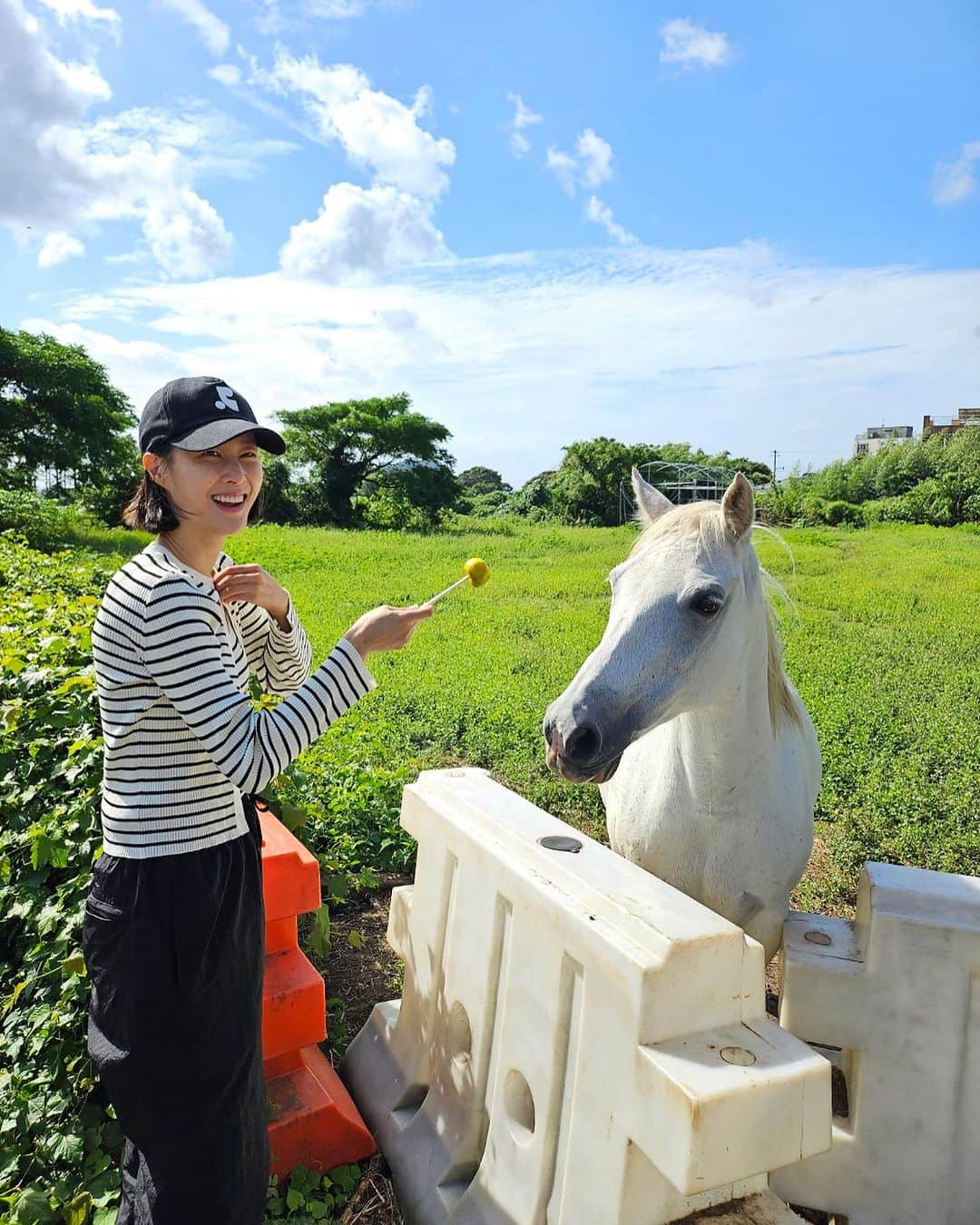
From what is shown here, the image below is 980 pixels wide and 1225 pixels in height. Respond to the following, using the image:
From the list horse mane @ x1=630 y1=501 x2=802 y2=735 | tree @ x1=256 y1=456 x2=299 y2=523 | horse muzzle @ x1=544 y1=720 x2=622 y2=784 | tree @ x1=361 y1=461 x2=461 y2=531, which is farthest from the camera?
tree @ x1=361 y1=461 x2=461 y2=531

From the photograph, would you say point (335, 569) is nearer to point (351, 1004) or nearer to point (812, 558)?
point (812, 558)

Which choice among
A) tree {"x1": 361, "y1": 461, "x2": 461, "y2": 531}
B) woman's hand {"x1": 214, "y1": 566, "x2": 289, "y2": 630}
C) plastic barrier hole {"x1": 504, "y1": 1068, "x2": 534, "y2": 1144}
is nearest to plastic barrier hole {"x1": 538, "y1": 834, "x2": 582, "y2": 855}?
plastic barrier hole {"x1": 504, "y1": 1068, "x2": 534, "y2": 1144}

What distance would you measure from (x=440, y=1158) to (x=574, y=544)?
42.4 feet

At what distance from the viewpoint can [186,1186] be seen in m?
1.43

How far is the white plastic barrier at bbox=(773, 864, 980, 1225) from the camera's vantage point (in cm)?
156

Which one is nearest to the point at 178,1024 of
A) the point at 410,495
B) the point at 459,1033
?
the point at 459,1033

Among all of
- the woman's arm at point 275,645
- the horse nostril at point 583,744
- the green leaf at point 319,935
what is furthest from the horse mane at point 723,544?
the green leaf at point 319,935

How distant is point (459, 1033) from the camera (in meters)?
1.82

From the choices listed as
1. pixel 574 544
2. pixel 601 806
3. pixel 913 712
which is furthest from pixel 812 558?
pixel 601 806

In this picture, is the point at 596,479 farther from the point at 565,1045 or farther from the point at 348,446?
the point at 565,1045

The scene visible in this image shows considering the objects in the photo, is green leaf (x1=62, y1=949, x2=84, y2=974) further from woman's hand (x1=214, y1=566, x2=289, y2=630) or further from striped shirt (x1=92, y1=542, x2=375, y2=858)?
woman's hand (x1=214, y1=566, x2=289, y2=630)

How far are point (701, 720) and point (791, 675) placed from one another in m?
4.61

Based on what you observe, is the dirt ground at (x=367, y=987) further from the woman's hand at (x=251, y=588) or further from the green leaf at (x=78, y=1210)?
the woman's hand at (x=251, y=588)

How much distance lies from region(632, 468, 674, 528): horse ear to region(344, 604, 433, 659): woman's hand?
106 centimetres
